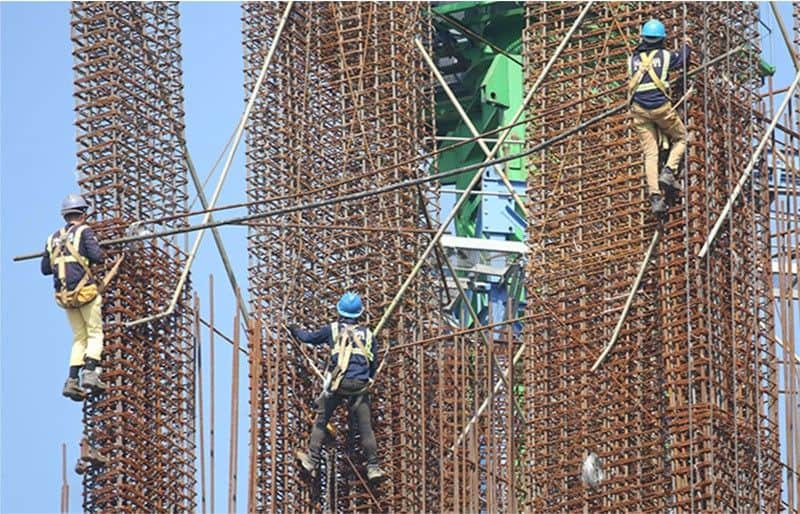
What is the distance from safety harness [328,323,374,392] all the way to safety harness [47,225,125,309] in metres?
3.03

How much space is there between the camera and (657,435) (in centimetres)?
3581

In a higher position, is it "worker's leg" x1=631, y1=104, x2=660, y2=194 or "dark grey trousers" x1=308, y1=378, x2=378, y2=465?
"worker's leg" x1=631, y1=104, x2=660, y2=194

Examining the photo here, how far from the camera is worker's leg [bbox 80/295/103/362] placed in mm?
36062

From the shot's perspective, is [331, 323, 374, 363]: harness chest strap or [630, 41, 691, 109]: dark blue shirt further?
[331, 323, 374, 363]: harness chest strap

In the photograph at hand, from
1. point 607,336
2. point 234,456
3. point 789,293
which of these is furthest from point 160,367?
point 789,293

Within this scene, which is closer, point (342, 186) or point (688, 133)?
point (688, 133)

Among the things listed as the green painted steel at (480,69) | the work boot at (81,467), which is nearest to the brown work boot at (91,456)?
the work boot at (81,467)

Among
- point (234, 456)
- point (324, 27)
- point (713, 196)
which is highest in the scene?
point (324, 27)

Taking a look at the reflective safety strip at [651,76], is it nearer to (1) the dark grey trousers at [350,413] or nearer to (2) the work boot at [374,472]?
(1) the dark grey trousers at [350,413]

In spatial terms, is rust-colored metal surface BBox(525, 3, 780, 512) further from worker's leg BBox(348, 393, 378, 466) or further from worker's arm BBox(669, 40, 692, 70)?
worker's leg BBox(348, 393, 378, 466)

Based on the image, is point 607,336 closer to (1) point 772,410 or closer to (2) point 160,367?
(1) point 772,410

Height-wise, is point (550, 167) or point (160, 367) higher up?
point (550, 167)

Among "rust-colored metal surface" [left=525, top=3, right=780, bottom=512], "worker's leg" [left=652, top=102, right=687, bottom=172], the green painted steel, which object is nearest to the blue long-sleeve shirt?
"rust-colored metal surface" [left=525, top=3, right=780, bottom=512]

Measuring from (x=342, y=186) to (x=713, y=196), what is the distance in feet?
19.8
